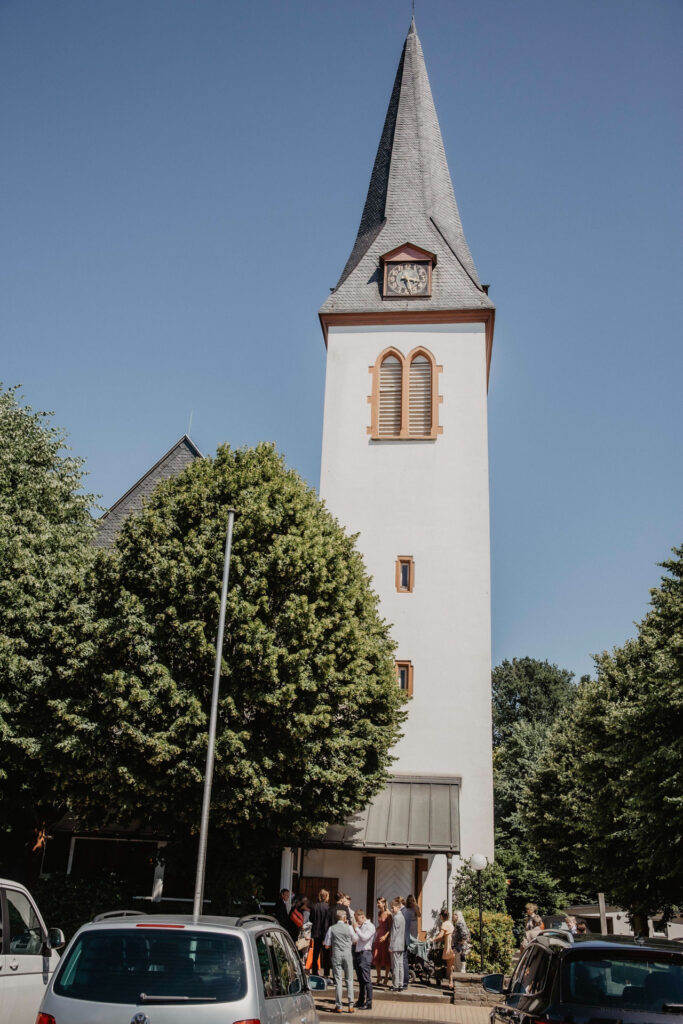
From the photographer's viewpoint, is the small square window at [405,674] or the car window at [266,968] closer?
the car window at [266,968]

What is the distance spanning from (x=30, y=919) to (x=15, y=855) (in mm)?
14799

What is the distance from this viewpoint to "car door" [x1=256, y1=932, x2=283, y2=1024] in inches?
236

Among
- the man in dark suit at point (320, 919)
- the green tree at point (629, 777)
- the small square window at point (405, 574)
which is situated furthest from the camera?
the small square window at point (405, 574)

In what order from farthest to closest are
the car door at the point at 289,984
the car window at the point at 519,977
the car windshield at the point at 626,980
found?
the car window at the point at 519,977, the car door at the point at 289,984, the car windshield at the point at 626,980

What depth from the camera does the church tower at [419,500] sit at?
2383cm

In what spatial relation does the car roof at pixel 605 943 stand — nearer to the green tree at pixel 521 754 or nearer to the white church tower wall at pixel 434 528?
the white church tower wall at pixel 434 528

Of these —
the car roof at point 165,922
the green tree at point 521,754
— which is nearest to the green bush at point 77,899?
the car roof at point 165,922

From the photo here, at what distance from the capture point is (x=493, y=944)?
69.7 ft

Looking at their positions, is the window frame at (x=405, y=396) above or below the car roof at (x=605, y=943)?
above

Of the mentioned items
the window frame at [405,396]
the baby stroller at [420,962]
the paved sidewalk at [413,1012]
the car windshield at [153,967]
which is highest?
the window frame at [405,396]

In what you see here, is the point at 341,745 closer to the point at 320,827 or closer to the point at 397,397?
the point at 320,827

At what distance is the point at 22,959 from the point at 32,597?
40.8ft

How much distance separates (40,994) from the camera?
8828 mm

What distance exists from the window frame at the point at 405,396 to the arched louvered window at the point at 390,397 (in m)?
0.11
